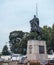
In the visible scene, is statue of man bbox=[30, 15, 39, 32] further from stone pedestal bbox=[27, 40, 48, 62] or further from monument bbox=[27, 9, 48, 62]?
stone pedestal bbox=[27, 40, 48, 62]

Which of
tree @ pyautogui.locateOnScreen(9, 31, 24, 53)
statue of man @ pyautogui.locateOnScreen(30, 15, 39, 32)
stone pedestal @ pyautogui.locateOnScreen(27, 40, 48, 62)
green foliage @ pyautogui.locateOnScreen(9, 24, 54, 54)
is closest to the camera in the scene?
stone pedestal @ pyautogui.locateOnScreen(27, 40, 48, 62)

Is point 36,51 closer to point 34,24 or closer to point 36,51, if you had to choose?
point 36,51

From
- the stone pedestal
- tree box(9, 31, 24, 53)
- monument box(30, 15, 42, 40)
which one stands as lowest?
the stone pedestal

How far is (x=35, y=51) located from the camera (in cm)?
3200

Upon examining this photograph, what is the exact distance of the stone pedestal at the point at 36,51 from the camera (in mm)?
31875

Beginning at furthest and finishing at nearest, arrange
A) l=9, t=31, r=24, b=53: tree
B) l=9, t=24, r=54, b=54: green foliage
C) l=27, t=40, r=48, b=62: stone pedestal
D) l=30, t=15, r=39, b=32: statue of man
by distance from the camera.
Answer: l=9, t=31, r=24, b=53: tree → l=9, t=24, r=54, b=54: green foliage → l=30, t=15, r=39, b=32: statue of man → l=27, t=40, r=48, b=62: stone pedestal

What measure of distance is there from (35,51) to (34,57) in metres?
0.76

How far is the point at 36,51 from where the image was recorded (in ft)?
105

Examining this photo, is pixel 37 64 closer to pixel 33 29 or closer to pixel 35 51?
pixel 35 51

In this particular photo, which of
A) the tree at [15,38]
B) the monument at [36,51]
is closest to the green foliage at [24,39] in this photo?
the tree at [15,38]

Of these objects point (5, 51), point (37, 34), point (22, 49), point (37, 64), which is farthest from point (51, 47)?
point (37, 64)

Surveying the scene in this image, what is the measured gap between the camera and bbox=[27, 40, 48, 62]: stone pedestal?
31875 mm

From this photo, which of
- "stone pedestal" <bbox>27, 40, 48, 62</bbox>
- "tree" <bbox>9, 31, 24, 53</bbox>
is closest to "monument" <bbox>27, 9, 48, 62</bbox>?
"stone pedestal" <bbox>27, 40, 48, 62</bbox>

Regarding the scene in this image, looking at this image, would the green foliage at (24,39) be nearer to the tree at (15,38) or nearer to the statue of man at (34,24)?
the tree at (15,38)
